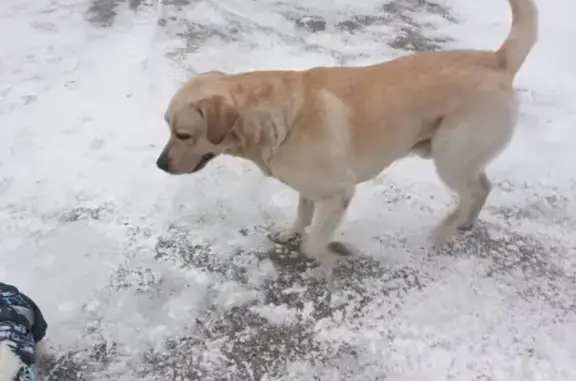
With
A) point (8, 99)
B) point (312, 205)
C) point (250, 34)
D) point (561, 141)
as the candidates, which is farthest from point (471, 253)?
point (8, 99)

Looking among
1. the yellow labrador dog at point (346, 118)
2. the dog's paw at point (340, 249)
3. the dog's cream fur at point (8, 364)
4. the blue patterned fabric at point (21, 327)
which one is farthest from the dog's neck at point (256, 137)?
the dog's cream fur at point (8, 364)

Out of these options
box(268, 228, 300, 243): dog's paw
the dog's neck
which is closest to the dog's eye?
the dog's neck

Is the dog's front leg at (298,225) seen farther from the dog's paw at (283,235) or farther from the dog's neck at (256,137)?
the dog's neck at (256,137)

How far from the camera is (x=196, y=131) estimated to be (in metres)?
2.32

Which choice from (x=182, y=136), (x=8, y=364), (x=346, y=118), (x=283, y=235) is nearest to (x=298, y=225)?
(x=283, y=235)

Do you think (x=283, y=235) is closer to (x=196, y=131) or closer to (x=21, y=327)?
(x=196, y=131)

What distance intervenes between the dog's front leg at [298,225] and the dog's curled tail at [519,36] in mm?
903

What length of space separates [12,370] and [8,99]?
2.00m

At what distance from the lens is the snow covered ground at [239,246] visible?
94.6 inches

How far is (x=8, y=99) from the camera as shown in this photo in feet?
11.8

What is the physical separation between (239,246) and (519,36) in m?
1.32

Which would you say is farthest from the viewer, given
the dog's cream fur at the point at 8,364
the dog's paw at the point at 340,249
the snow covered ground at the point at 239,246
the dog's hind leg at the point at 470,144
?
the dog's paw at the point at 340,249

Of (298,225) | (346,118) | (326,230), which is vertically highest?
(346,118)

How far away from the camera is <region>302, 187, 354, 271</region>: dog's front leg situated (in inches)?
100
